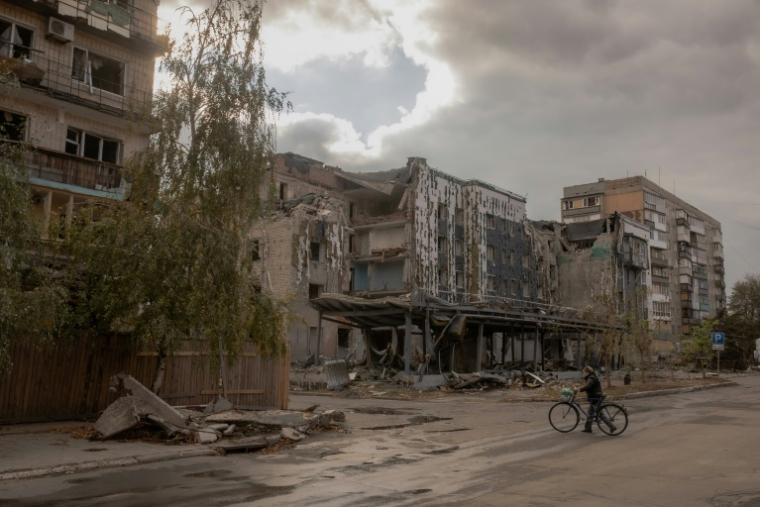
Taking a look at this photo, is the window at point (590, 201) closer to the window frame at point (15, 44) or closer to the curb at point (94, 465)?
the window frame at point (15, 44)

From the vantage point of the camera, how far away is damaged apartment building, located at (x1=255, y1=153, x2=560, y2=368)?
4488cm

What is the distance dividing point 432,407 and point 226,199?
11.5 meters

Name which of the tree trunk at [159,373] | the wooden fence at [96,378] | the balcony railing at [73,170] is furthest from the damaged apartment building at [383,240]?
the tree trunk at [159,373]

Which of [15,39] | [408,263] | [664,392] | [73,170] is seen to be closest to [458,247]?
[408,263]

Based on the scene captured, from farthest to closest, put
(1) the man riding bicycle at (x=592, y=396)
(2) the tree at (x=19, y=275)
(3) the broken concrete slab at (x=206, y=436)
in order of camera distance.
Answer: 1. (1) the man riding bicycle at (x=592, y=396)
2. (3) the broken concrete slab at (x=206, y=436)
3. (2) the tree at (x=19, y=275)

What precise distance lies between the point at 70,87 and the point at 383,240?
3124cm

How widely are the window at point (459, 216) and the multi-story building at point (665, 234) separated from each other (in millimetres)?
37911

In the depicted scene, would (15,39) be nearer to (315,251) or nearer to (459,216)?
(315,251)

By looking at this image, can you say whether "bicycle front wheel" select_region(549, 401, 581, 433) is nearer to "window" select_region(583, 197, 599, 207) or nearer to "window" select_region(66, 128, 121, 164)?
"window" select_region(66, 128, 121, 164)

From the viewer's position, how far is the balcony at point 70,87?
851 inches

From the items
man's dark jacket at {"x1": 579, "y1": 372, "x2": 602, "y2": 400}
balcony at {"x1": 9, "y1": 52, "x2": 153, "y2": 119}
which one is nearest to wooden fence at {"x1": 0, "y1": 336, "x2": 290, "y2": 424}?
man's dark jacket at {"x1": 579, "y1": 372, "x2": 602, "y2": 400}

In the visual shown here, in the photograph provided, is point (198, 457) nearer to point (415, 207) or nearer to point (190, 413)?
point (190, 413)

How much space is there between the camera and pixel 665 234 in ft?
296

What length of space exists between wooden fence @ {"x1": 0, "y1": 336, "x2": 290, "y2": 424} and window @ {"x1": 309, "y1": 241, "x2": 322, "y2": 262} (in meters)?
27.7
